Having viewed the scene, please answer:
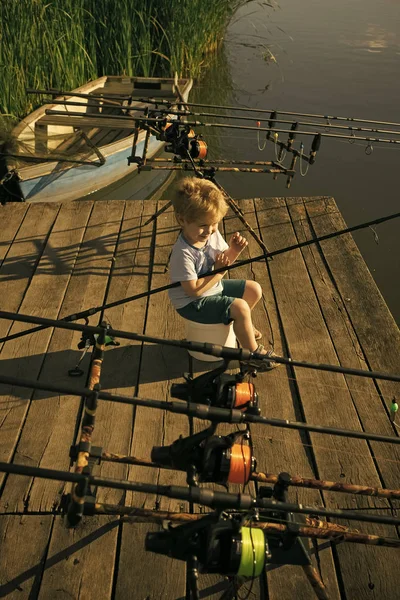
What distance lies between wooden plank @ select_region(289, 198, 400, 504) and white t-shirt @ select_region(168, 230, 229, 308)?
1.01 m

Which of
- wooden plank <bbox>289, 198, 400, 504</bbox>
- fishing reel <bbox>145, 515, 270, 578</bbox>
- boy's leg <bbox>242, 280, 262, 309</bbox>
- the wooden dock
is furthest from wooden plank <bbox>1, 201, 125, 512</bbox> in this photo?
wooden plank <bbox>289, 198, 400, 504</bbox>

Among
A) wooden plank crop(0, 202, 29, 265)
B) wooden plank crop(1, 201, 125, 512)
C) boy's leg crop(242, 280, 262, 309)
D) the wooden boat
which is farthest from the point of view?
the wooden boat

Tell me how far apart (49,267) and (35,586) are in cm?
295

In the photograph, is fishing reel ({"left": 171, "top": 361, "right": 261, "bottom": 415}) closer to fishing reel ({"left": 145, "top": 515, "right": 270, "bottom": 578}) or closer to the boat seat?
fishing reel ({"left": 145, "top": 515, "right": 270, "bottom": 578})

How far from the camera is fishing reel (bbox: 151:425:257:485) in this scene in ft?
6.93

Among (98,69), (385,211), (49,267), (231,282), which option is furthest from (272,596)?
(98,69)

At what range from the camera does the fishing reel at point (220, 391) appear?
2420 millimetres

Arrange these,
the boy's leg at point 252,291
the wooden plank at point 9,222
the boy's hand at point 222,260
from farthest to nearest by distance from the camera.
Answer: the wooden plank at point 9,222 → the boy's leg at point 252,291 → the boy's hand at point 222,260

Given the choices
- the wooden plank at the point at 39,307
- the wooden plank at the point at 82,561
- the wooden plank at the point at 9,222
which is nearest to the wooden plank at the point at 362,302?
the wooden plank at the point at 82,561

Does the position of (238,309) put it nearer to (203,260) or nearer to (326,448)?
(203,260)

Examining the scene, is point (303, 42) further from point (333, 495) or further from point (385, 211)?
point (333, 495)

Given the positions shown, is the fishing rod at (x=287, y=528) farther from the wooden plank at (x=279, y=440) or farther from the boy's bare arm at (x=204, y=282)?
the boy's bare arm at (x=204, y=282)

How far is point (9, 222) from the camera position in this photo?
19.4 feet

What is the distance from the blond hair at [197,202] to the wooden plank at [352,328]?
135 centimetres
